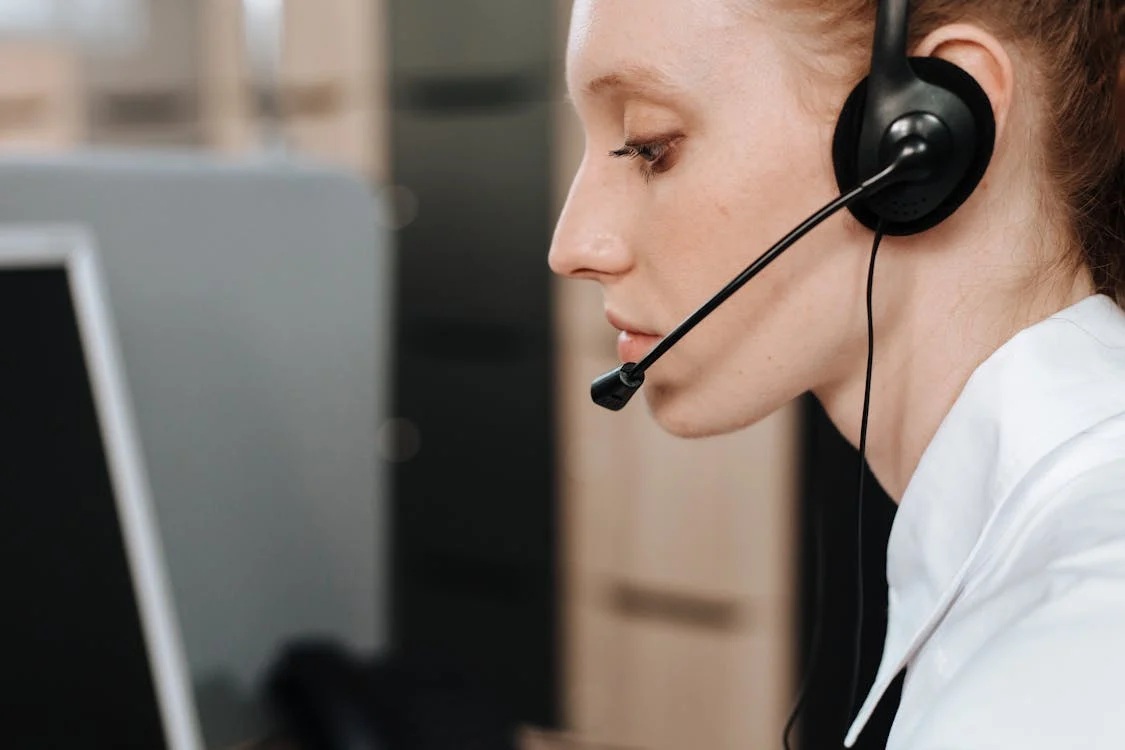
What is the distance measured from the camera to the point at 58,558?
0.71 meters

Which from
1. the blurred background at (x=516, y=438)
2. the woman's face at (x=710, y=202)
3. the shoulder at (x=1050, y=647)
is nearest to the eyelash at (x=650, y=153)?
the woman's face at (x=710, y=202)

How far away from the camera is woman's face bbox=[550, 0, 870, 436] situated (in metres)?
0.50

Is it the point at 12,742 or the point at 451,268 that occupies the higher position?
the point at 12,742

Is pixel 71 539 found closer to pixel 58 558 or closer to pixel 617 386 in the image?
pixel 58 558

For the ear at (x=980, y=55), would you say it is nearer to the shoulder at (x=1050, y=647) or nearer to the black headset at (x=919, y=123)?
the black headset at (x=919, y=123)

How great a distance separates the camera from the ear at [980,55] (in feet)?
1.60

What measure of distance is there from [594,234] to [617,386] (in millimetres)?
70

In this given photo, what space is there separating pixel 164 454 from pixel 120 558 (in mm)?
191

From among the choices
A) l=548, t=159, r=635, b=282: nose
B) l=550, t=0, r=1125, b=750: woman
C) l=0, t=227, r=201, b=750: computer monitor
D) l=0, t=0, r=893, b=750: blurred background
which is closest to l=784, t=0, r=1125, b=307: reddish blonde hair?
l=550, t=0, r=1125, b=750: woman

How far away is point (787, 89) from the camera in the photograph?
503 mm

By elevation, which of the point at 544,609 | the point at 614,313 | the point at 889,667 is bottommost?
the point at 544,609

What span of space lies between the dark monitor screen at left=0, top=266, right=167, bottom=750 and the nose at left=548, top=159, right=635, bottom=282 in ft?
1.11

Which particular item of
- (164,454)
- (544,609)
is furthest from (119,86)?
(164,454)

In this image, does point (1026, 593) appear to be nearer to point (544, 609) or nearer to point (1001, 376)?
point (1001, 376)
